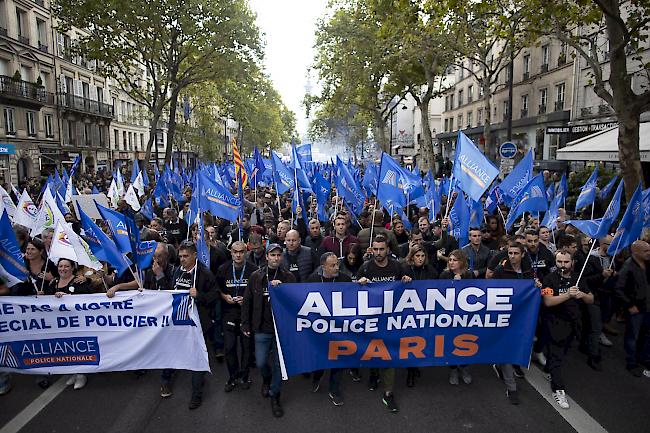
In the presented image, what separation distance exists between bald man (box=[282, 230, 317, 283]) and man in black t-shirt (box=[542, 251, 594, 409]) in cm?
293

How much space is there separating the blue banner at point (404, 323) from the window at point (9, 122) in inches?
1181

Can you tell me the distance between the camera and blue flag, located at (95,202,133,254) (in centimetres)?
557

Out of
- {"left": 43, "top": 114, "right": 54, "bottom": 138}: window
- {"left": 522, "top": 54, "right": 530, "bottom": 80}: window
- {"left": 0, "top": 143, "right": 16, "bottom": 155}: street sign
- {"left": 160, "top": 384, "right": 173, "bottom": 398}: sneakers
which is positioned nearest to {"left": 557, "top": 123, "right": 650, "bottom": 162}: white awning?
{"left": 160, "top": 384, "right": 173, "bottom": 398}: sneakers

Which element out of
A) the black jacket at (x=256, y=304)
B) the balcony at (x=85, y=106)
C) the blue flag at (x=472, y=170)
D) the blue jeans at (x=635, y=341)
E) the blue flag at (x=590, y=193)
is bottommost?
the blue jeans at (x=635, y=341)

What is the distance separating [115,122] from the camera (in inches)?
1735

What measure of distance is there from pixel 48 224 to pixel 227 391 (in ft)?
15.6

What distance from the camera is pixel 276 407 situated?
4.82 meters

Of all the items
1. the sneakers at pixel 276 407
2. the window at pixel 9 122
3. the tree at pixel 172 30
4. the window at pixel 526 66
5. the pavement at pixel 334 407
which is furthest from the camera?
the window at pixel 526 66

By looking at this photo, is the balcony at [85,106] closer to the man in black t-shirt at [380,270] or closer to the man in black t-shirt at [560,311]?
the man in black t-shirt at [380,270]

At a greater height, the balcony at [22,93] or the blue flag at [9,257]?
the balcony at [22,93]

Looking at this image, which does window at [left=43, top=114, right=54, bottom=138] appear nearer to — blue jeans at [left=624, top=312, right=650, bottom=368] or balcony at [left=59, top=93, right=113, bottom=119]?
balcony at [left=59, top=93, right=113, bottom=119]

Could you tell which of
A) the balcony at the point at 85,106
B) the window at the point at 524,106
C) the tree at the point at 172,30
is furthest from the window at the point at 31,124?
the window at the point at 524,106

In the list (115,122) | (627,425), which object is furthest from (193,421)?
(115,122)

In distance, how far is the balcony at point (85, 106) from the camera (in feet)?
111
